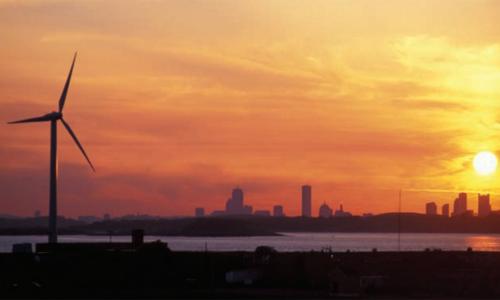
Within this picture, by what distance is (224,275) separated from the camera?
304 feet

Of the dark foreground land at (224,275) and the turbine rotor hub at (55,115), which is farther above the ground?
the turbine rotor hub at (55,115)

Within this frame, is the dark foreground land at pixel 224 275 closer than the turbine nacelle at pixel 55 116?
Yes

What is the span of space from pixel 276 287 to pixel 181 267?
56.2 ft

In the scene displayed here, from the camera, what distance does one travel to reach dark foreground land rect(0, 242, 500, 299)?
76.0m

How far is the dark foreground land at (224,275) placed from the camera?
7600cm

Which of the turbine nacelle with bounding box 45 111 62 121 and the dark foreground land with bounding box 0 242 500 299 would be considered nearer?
the dark foreground land with bounding box 0 242 500 299

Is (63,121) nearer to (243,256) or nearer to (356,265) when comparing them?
(243,256)

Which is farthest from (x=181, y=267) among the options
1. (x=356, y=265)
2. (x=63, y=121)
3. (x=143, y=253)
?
(x=63, y=121)

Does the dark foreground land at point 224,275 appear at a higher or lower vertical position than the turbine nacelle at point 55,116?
lower

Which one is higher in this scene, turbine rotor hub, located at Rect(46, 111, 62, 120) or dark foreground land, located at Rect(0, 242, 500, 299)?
turbine rotor hub, located at Rect(46, 111, 62, 120)

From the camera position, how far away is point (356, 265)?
348 feet

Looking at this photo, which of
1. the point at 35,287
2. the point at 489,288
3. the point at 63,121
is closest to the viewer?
the point at 35,287

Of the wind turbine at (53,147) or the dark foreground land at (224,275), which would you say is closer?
the dark foreground land at (224,275)

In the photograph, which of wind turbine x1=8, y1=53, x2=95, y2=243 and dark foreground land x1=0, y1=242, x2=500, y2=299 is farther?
wind turbine x1=8, y1=53, x2=95, y2=243
